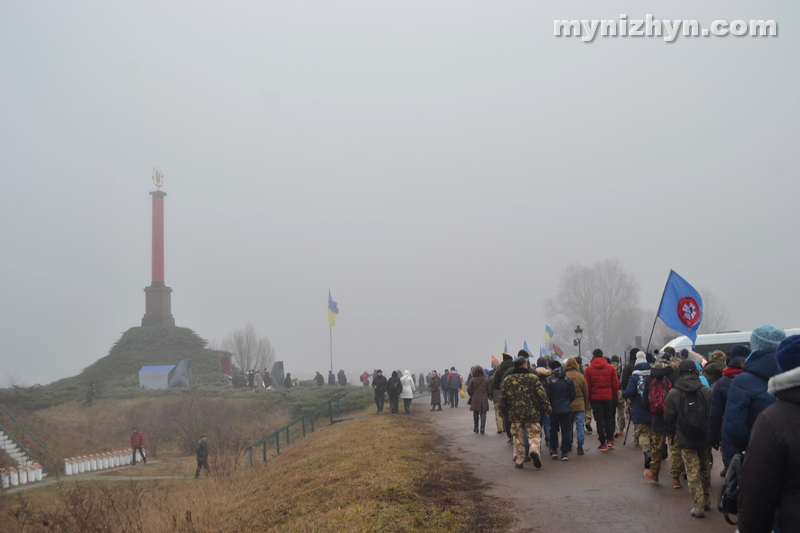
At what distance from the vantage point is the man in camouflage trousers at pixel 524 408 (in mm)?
11430

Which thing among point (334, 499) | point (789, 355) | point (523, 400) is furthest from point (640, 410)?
point (789, 355)

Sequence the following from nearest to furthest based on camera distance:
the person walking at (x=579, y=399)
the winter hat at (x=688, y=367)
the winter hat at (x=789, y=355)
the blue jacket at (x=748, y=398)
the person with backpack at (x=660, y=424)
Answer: the winter hat at (x=789, y=355)
the blue jacket at (x=748, y=398)
the winter hat at (x=688, y=367)
the person with backpack at (x=660, y=424)
the person walking at (x=579, y=399)

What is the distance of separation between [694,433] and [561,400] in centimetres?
468

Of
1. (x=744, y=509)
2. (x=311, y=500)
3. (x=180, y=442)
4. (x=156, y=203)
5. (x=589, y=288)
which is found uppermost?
(x=156, y=203)

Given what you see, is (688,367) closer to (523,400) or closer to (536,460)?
(523,400)

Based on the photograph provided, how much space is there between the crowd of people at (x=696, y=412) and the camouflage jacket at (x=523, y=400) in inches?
0.7

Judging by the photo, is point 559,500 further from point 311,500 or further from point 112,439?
point 112,439

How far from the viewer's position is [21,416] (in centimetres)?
3878

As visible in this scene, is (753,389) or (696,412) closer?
(753,389)

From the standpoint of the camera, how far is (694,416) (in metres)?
7.62

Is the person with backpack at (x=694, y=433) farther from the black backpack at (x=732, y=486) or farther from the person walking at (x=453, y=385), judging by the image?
the person walking at (x=453, y=385)

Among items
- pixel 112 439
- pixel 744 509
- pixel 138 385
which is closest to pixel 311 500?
pixel 744 509

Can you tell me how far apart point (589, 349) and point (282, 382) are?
44607 mm

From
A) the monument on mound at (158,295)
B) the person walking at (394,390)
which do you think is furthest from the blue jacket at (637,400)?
the monument on mound at (158,295)
